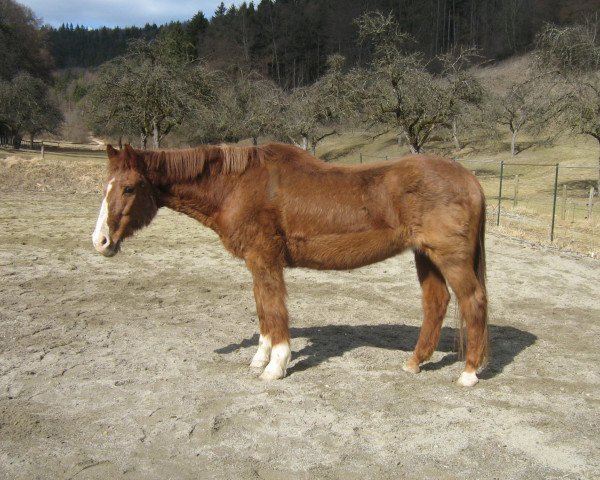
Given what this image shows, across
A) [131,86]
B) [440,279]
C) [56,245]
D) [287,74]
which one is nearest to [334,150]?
[131,86]

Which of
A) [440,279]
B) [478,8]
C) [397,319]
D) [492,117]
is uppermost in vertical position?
[478,8]

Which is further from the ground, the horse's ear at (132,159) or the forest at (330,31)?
the forest at (330,31)

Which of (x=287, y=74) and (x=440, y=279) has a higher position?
(x=287, y=74)

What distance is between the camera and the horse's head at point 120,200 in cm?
421

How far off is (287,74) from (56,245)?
67618mm

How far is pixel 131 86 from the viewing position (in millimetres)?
24641

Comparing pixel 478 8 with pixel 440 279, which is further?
pixel 478 8

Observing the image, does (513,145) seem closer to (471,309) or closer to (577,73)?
(577,73)

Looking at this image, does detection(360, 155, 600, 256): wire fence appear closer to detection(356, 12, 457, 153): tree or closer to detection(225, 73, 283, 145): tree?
detection(356, 12, 457, 153): tree

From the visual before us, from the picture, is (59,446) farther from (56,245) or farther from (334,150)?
(334,150)

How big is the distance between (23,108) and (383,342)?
41.8 metres

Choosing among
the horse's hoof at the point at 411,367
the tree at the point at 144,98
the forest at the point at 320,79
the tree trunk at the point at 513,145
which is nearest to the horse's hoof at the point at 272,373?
the horse's hoof at the point at 411,367

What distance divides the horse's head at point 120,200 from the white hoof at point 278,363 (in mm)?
1614

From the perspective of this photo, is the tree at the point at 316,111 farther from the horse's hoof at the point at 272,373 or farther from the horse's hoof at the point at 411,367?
the horse's hoof at the point at 272,373
